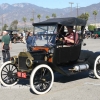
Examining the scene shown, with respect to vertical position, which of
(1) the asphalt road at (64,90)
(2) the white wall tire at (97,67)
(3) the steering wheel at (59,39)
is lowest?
(1) the asphalt road at (64,90)

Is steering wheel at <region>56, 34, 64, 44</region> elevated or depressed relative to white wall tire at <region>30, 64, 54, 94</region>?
elevated

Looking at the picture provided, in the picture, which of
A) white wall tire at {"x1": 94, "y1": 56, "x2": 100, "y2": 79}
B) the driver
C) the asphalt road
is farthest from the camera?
white wall tire at {"x1": 94, "y1": 56, "x2": 100, "y2": 79}

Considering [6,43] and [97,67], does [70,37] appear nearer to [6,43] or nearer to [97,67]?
[97,67]

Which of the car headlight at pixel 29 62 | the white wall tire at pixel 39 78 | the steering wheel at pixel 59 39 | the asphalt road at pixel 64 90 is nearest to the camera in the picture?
the asphalt road at pixel 64 90

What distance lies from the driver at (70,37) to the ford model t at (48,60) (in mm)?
96

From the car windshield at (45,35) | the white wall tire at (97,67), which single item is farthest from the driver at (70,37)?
the white wall tire at (97,67)

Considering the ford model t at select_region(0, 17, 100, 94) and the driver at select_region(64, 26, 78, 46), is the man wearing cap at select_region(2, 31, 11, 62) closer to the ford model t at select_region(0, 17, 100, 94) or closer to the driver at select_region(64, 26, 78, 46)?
the ford model t at select_region(0, 17, 100, 94)

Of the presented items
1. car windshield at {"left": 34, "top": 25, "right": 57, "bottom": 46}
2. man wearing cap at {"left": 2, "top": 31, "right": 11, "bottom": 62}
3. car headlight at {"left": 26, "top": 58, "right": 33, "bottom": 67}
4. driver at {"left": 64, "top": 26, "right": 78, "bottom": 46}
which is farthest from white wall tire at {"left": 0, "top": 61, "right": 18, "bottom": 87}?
man wearing cap at {"left": 2, "top": 31, "right": 11, "bottom": 62}

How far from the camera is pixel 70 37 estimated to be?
26.6 ft

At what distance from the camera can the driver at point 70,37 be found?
800cm

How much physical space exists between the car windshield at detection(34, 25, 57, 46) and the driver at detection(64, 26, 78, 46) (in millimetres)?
452

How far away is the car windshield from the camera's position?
25.4ft

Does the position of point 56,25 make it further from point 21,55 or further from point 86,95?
point 86,95

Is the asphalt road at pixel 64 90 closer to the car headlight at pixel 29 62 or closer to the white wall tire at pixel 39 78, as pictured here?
the white wall tire at pixel 39 78
